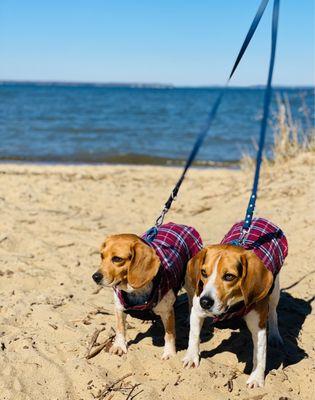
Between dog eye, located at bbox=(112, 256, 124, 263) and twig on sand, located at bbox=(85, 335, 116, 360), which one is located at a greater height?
dog eye, located at bbox=(112, 256, 124, 263)

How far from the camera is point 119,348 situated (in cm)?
462

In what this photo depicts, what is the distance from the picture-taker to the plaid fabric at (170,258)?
429cm

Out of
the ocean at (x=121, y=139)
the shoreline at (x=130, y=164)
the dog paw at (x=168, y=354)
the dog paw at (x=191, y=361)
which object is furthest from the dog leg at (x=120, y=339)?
the shoreline at (x=130, y=164)

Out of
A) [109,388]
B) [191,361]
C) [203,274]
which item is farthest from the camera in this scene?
[191,361]

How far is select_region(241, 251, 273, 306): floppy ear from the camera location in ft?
12.2

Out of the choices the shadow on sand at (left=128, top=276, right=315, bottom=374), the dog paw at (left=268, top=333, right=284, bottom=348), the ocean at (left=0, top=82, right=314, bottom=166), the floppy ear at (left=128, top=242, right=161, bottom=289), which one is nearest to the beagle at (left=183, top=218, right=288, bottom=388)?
the shadow on sand at (left=128, top=276, right=315, bottom=374)

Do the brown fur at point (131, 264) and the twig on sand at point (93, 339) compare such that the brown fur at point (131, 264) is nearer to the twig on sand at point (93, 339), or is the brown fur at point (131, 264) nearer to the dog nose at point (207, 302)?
the dog nose at point (207, 302)

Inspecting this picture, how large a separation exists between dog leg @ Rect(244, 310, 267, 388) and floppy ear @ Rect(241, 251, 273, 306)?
0.25 metres

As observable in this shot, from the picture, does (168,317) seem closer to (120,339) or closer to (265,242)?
(120,339)

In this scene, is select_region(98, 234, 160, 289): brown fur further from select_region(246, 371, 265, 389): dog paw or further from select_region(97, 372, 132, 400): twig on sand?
select_region(246, 371, 265, 389): dog paw

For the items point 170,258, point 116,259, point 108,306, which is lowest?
point 108,306

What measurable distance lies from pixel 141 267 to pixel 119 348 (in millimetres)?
951

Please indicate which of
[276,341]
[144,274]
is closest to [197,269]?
[144,274]

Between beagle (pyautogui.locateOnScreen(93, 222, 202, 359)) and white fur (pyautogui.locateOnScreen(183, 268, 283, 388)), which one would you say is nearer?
white fur (pyautogui.locateOnScreen(183, 268, 283, 388))
